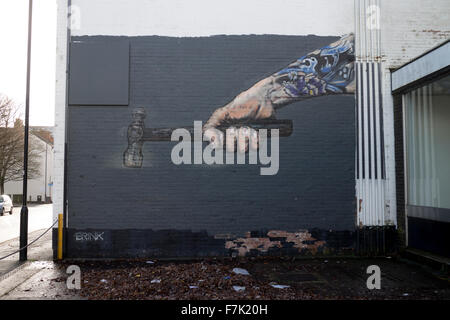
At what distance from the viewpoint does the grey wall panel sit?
8695 mm

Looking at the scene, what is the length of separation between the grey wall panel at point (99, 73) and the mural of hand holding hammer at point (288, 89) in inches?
99.0

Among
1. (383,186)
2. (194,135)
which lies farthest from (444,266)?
(194,135)

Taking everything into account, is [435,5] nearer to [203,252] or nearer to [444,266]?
[444,266]

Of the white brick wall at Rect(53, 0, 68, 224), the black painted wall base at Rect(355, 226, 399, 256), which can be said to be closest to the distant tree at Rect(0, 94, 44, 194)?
the white brick wall at Rect(53, 0, 68, 224)

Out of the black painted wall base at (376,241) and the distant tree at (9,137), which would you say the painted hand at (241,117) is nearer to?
the black painted wall base at (376,241)

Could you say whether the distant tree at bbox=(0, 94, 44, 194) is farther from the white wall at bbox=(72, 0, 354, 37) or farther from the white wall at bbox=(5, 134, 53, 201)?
the white wall at bbox=(72, 0, 354, 37)

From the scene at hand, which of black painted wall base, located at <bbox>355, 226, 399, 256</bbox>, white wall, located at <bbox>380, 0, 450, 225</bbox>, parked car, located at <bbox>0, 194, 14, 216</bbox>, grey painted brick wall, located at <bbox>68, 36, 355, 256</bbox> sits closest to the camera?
grey painted brick wall, located at <bbox>68, 36, 355, 256</bbox>

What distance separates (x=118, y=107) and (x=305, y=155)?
5120 millimetres

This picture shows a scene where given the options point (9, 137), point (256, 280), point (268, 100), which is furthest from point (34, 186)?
point (256, 280)

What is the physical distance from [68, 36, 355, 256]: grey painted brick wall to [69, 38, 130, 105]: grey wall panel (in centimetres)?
20

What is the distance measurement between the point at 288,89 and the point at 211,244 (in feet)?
15.1

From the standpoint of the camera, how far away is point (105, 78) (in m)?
8.74

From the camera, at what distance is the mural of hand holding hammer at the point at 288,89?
8812mm
